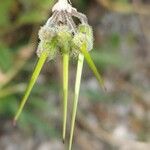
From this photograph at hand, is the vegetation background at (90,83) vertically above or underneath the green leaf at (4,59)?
underneath

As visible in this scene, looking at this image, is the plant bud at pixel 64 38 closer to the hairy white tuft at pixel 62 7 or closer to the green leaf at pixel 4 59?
the hairy white tuft at pixel 62 7

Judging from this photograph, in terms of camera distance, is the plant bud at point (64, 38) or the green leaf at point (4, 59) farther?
the green leaf at point (4, 59)

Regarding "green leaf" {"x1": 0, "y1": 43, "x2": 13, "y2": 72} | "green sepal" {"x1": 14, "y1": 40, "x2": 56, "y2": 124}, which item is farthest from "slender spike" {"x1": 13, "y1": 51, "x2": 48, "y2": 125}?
"green leaf" {"x1": 0, "y1": 43, "x2": 13, "y2": 72}

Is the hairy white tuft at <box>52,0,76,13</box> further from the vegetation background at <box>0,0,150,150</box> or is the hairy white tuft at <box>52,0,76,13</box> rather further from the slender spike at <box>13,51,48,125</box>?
the vegetation background at <box>0,0,150,150</box>

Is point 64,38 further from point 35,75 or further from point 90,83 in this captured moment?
point 90,83

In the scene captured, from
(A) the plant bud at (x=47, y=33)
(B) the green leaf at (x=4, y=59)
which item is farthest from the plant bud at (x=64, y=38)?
(B) the green leaf at (x=4, y=59)

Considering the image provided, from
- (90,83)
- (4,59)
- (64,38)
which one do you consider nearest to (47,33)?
(64,38)

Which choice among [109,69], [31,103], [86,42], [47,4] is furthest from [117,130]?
[86,42]
